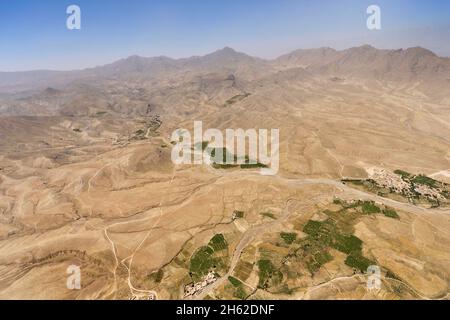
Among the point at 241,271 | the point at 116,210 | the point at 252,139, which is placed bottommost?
the point at 241,271

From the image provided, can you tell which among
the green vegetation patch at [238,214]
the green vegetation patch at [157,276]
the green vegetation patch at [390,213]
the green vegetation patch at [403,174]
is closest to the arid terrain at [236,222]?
the green vegetation patch at [157,276]

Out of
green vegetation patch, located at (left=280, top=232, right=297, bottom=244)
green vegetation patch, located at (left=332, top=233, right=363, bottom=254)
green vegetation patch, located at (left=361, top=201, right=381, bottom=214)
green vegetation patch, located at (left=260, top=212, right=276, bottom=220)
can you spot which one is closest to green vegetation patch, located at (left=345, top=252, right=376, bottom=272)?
green vegetation patch, located at (left=332, top=233, right=363, bottom=254)

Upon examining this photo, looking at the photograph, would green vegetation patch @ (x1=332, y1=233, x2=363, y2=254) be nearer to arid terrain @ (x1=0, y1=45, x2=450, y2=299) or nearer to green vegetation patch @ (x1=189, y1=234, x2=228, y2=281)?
arid terrain @ (x1=0, y1=45, x2=450, y2=299)

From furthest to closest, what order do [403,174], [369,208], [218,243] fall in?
[403,174] < [369,208] < [218,243]

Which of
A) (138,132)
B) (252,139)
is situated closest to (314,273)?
(252,139)

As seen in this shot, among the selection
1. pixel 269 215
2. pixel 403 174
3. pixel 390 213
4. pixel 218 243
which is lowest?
pixel 218 243

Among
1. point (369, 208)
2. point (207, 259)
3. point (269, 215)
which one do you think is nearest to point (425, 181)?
point (369, 208)

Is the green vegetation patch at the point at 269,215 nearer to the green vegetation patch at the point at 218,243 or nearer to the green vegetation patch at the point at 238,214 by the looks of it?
the green vegetation patch at the point at 238,214

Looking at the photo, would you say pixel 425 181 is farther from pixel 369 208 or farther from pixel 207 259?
pixel 207 259
